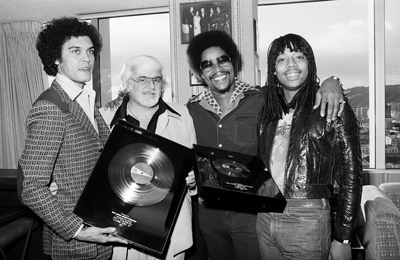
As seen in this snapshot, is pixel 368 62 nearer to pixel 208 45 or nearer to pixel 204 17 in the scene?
pixel 204 17

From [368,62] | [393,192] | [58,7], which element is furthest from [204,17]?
→ [58,7]

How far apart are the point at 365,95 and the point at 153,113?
12.9ft

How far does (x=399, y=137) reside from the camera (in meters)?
4.94

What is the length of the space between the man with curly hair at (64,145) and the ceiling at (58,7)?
13.4 feet

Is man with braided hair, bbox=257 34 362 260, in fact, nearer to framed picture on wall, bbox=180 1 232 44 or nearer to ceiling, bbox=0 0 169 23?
framed picture on wall, bbox=180 1 232 44

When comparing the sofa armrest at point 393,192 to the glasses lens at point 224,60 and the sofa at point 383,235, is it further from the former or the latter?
the glasses lens at point 224,60

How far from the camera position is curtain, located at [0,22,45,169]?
615cm

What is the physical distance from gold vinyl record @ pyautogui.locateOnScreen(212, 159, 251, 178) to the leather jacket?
187 mm

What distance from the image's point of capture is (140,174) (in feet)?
4.61

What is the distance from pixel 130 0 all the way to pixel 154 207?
448 cm

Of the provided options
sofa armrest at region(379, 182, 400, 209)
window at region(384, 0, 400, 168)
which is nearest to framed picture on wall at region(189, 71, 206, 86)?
sofa armrest at region(379, 182, 400, 209)

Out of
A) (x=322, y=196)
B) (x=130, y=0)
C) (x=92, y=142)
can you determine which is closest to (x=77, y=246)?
(x=92, y=142)

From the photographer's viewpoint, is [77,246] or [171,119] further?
[171,119]

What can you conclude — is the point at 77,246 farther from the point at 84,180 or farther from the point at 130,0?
the point at 130,0
